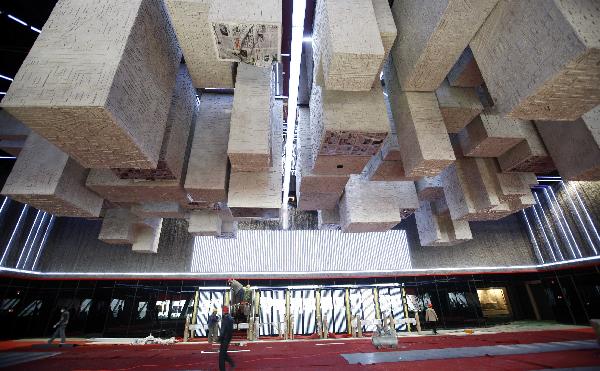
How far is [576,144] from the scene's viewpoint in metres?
3.94

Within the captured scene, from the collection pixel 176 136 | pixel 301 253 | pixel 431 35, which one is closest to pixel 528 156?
→ pixel 431 35

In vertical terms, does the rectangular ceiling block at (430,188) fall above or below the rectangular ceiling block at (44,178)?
above

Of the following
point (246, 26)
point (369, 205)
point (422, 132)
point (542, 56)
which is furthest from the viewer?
point (369, 205)

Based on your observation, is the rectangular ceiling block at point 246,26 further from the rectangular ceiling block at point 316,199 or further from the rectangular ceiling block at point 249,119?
the rectangular ceiling block at point 316,199

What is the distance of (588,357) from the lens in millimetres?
4070

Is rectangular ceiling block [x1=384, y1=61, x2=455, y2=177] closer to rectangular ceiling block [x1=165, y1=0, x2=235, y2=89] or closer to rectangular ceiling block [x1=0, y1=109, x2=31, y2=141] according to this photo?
rectangular ceiling block [x1=165, y1=0, x2=235, y2=89]

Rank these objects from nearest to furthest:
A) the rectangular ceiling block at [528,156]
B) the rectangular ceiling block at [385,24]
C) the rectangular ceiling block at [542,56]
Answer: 1. the rectangular ceiling block at [542,56]
2. the rectangular ceiling block at [385,24]
3. the rectangular ceiling block at [528,156]

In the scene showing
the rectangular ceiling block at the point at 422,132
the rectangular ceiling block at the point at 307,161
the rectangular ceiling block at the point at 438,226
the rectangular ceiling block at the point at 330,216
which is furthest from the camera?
the rectangular ceiling block at the point at 438,226

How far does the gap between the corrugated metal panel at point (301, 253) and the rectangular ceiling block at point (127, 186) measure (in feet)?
28.9

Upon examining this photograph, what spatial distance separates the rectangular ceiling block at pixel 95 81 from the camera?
2.14 metres

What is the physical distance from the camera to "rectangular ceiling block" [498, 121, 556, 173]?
15.2ft

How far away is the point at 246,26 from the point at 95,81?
129 cm

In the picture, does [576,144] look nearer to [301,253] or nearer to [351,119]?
[351,119]

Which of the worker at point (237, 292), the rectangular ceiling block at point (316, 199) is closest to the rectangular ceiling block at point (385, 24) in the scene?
the rectangular ceiling block at point (316, 199)
